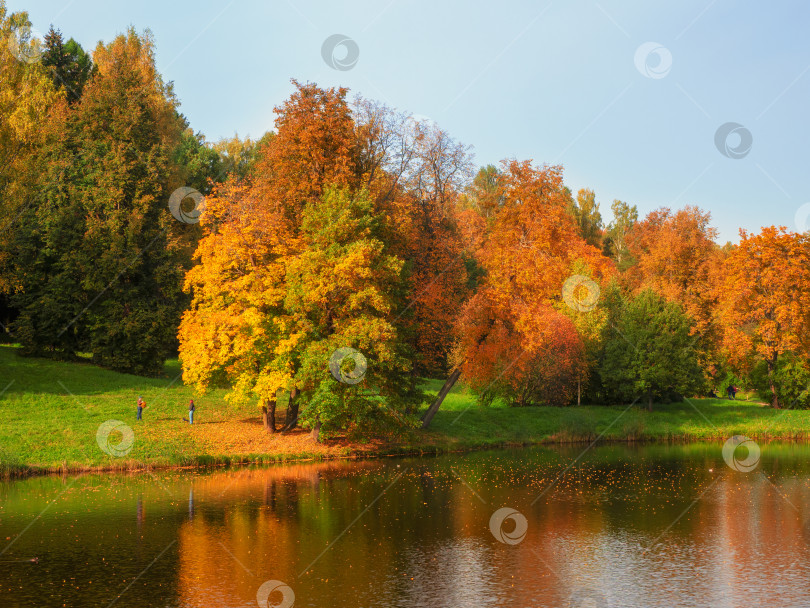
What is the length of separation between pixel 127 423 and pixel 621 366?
133 feet

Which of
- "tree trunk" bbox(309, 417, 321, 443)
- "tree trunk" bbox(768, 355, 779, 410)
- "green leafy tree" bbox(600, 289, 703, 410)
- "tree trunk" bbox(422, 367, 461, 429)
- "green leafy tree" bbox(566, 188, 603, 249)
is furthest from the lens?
"green leafy tree" bbox(566, 188, 603, 249)

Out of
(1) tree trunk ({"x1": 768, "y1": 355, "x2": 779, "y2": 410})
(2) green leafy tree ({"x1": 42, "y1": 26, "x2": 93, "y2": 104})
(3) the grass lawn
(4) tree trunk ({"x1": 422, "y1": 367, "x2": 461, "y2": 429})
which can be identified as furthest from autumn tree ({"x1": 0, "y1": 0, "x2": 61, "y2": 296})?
(1) tree trunk ({"x1": 768, "y1": 355, "x2": 779, "y2": 410})

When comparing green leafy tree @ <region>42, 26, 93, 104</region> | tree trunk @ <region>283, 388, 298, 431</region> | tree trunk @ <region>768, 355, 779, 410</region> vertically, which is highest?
green leafy tree @ <region>42, 26, 93, 104</region>

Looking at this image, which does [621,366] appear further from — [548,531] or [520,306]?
[548,531]

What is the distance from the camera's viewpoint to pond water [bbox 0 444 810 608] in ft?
61.5

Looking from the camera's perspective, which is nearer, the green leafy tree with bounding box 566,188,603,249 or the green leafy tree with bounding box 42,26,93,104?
the green leafy tree with bounding box 42,26,93,104

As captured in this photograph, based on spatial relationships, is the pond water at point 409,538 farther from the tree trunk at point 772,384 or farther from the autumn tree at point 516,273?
the tree trunk at point 772,384

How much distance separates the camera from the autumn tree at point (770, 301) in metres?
63.5

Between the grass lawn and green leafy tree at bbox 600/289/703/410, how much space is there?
7.23 feet

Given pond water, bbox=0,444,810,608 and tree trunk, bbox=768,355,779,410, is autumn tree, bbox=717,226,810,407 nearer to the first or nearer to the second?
tree trunk, bbox=768,355,779,410

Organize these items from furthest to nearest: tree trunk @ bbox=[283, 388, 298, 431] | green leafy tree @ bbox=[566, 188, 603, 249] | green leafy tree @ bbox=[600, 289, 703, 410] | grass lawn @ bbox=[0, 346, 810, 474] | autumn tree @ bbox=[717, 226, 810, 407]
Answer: green leafy tree @ bbox=[566, 188, 603, 249], autumn tree @ bbox=[717, 226, 810, 407], green leafy tree @ bbox=[600, 289, 703, 410], tree trunk @ bbox=[283, 388, 298, 431], grass lawn @ bbox=[0, 346, 810, 474]

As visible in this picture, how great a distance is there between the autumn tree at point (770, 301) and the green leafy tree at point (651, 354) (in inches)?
170

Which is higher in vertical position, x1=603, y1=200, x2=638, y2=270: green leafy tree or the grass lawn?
x1=603, y1=200, x2=638, y2=270: green leafy tree

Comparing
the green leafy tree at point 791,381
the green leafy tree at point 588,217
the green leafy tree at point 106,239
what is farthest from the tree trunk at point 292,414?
the green leafy tree at point 588,217
